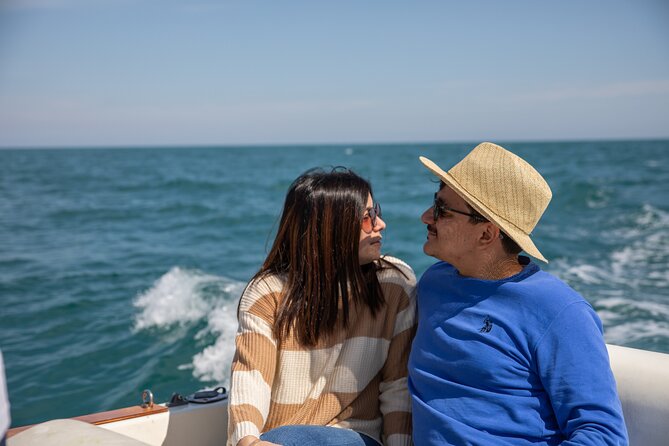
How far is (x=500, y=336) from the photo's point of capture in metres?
1.75

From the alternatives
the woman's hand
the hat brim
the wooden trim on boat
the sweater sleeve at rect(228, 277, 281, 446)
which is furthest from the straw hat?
the wooden trim on boat

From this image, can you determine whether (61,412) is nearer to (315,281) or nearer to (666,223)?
(315,281)

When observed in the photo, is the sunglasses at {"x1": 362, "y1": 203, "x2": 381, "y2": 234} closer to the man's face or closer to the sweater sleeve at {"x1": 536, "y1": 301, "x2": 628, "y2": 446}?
the man's face

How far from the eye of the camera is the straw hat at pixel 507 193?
1.82 meters

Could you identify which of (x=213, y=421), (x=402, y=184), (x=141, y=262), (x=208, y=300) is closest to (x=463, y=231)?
(x=213, y=421)

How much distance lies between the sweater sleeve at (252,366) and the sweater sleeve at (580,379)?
0.77 meters

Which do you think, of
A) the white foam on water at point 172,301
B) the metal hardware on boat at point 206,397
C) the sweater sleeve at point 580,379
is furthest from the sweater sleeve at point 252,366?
the white foam on water at point 172,301

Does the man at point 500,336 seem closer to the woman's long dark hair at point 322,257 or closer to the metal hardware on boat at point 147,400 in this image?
the woman's long dark hair at point 322,257

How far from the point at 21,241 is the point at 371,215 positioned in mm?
12206

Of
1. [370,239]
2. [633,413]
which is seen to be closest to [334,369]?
[370,239]

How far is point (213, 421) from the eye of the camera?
90.7 inches

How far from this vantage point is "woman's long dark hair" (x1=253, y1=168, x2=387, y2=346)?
2002 millimetres

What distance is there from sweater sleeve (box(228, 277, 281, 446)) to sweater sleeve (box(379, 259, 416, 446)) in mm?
366

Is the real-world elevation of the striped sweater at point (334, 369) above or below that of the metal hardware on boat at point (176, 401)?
above
